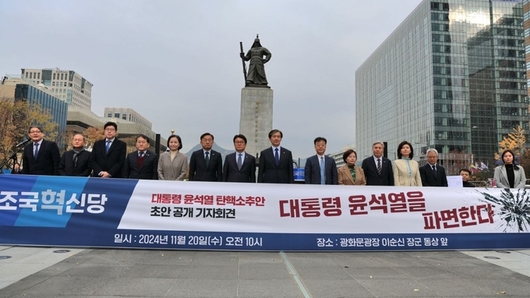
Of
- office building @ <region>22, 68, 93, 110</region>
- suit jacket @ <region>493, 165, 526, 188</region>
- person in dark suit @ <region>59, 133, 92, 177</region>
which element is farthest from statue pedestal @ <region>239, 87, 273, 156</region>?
office building @ <region>22, 68, 93, 110</region>

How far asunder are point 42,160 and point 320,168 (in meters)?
5.07

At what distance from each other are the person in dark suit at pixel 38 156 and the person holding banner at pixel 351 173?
5.33 m

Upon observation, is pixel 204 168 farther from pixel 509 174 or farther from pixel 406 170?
pixel 509 174

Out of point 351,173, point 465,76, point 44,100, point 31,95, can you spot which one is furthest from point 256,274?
point 465,76

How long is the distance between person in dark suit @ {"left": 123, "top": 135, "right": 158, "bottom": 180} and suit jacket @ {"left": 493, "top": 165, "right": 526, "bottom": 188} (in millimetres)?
6673

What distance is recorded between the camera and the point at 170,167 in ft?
20.8

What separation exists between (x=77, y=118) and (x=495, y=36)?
314 feet

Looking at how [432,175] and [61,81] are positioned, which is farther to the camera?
[61,81]

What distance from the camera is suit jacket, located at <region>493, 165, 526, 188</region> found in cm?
657

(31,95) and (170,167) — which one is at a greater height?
(31,95)

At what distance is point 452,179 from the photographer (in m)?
8.94

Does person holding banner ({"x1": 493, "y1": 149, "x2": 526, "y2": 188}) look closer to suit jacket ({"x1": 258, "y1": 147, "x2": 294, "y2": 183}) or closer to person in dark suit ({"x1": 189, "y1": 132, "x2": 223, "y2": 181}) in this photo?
suit jacket ({"x1": 258, "y1": 147, "x2": 294, "y2": 183})

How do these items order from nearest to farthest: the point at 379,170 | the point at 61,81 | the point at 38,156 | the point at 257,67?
the point at 38,156, the point at 379,170, the point at 257,67, the point at 61,81

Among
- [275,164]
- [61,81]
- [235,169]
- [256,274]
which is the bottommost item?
[256,274]
